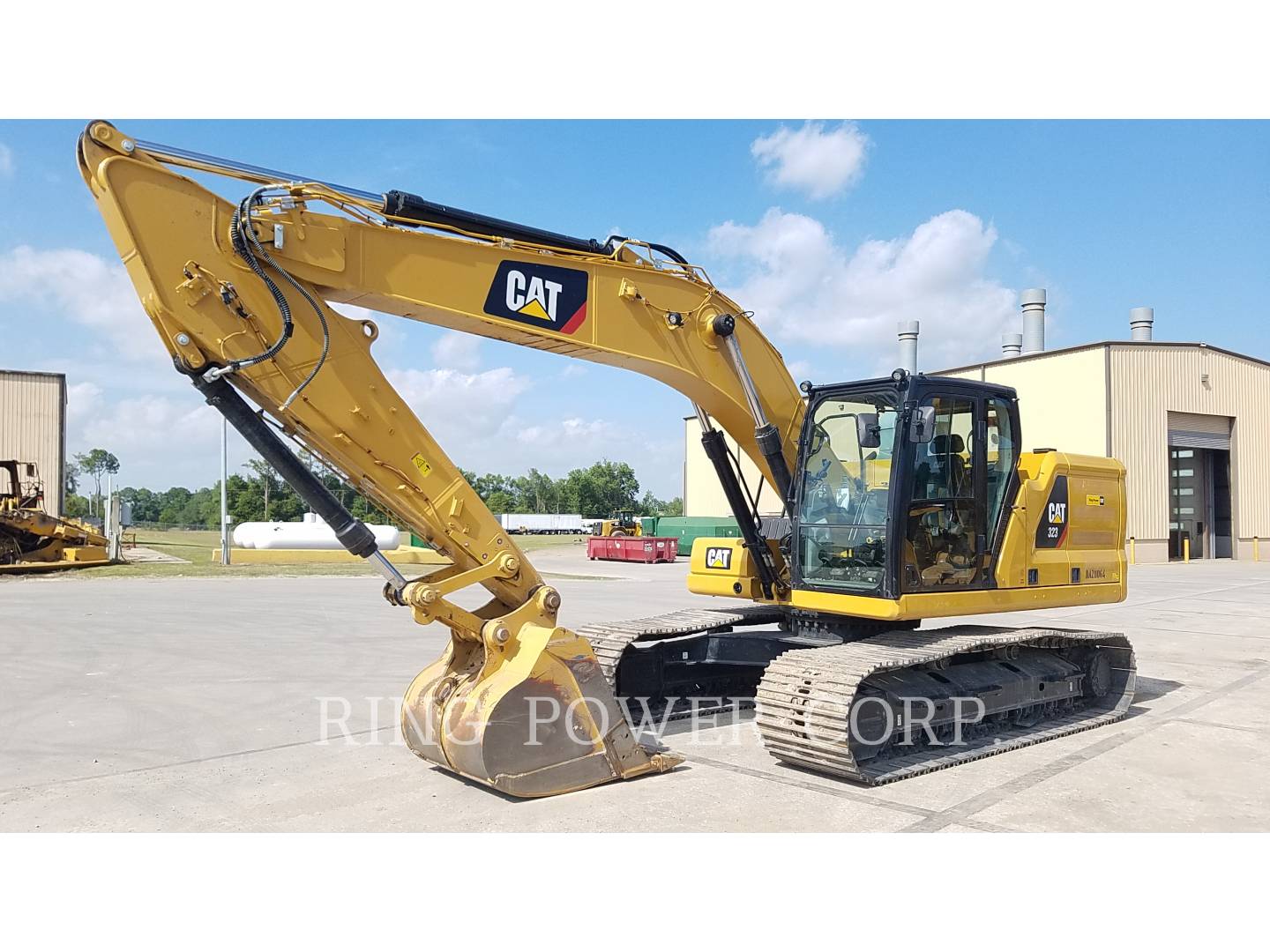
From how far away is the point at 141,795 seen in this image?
6824 millimetres

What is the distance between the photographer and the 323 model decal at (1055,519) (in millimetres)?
9062

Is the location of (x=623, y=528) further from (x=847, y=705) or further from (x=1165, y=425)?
(x=847, y=705)

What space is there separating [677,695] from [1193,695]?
18.4ft

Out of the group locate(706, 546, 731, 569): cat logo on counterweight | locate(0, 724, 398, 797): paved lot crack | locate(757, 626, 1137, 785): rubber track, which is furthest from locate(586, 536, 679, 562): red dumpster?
locate(0, 724, 398, 797): paved lot crack

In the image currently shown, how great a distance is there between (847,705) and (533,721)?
218 cm

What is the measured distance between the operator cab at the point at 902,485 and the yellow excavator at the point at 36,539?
1102 inches

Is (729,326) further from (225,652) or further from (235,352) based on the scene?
(225,652)

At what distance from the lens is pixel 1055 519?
9219mm

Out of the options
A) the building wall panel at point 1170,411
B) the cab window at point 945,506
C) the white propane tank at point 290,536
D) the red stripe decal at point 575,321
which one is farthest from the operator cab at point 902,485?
the white propane tank at point 290,536

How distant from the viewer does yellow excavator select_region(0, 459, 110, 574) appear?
2950 centimetres

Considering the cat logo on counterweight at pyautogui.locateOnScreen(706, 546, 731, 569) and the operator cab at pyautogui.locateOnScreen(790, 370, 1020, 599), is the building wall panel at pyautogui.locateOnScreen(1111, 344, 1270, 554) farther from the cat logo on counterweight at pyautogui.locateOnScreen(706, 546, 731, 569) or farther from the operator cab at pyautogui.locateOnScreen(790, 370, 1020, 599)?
the cat logo on counterweight at pyautogui.locateOnScreen(706, 546, 731, 569)

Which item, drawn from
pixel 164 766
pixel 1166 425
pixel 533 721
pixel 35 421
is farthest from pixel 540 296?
pixel 35 421

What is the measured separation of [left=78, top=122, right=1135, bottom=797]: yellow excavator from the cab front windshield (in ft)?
0.07

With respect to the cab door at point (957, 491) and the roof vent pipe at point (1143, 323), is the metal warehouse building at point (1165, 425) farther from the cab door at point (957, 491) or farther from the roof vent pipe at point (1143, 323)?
the cab door at point (957, 491)
